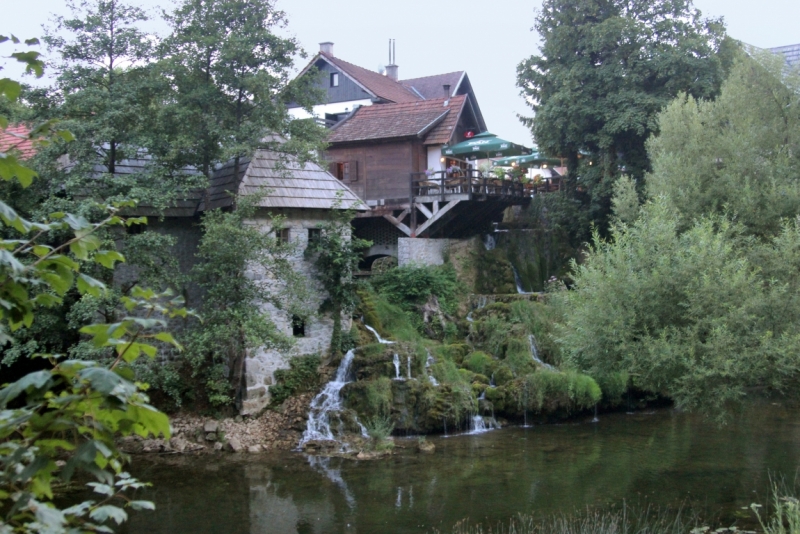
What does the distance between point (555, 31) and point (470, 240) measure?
775cm

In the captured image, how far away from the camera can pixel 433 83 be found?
39000 mm

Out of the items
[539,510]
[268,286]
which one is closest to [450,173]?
[268,286]

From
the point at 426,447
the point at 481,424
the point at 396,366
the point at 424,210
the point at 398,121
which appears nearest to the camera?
the point at 426,447

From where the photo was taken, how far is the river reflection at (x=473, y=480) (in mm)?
11438

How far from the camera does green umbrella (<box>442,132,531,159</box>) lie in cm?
2431

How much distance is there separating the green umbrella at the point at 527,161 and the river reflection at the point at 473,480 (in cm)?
1425

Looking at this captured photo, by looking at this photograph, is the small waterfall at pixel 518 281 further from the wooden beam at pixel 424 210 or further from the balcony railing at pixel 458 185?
the wooden beam at pixel 424 210

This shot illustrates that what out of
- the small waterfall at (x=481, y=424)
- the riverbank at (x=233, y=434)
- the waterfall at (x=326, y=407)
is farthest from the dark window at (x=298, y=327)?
the small waterfall at (x=481, y=424)

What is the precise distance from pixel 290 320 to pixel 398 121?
33.9ft

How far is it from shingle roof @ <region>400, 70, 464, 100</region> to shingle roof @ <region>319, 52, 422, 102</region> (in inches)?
105

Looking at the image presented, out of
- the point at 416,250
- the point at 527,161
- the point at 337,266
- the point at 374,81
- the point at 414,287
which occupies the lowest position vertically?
the point at 414,287

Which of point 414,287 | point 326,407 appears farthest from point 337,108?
point 326,407

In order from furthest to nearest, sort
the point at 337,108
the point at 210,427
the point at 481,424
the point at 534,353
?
the point at 337,108, the point at 534,353, the point at 481,424, the point at 210,427

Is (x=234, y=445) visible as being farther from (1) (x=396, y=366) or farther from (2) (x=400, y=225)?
(2) (x=400, y=225)
